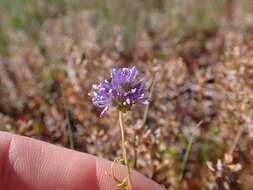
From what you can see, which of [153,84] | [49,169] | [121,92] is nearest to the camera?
[121,92]

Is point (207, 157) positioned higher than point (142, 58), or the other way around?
point (142, 58)

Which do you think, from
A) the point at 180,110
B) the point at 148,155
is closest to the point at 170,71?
the point at 180,110

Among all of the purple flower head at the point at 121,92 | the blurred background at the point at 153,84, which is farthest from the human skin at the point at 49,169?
the purple flower head at the point at 121,92

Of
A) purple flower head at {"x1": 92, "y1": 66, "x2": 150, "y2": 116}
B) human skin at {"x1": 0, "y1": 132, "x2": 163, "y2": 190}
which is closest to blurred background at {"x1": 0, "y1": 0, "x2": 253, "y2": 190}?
human skin at {"x1": 0, "y1": 132, "x2": 163, "y2": 190}

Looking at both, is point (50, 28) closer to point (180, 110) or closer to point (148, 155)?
point (180, 110)

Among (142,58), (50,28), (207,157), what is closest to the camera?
(207,157)

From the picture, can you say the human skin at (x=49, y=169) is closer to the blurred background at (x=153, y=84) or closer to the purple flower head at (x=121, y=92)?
the blurred background at (x=153, y=84)

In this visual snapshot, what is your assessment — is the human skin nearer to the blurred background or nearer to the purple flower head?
the blurred background
